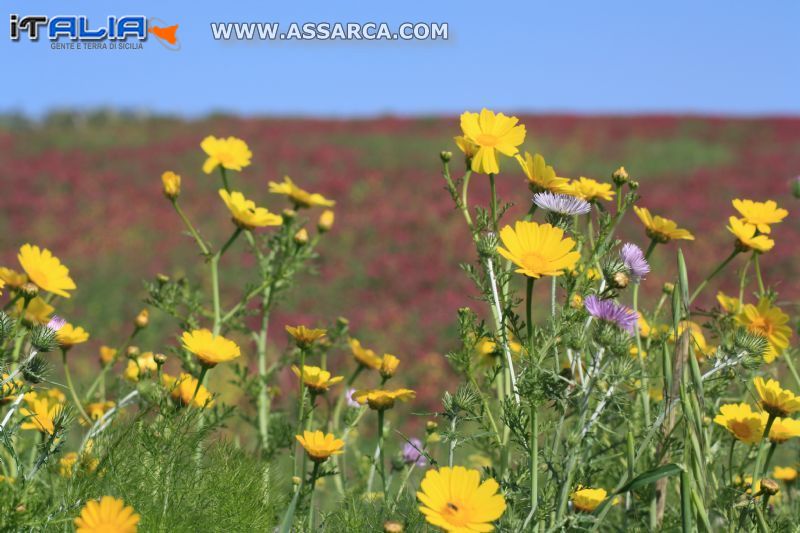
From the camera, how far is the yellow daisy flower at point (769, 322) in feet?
4.84

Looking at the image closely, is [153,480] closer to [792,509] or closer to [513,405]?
[513,405]

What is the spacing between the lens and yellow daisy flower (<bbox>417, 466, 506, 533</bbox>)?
0.96m

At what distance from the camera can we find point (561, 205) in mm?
1212

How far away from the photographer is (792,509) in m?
1.58

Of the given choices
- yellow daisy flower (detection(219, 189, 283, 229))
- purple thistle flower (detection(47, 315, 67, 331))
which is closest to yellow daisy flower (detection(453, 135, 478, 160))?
yellow daisy flower (detection(219, 189, 283, 229))

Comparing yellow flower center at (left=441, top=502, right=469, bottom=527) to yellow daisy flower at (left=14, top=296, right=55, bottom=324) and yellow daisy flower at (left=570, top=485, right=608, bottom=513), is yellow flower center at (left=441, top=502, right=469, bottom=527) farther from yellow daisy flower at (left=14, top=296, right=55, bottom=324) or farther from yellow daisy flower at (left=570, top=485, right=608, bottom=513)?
yellow daisy flower at (left=14, top=296, right=55, bottom=324)

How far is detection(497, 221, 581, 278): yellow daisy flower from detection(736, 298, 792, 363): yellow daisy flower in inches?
20.6

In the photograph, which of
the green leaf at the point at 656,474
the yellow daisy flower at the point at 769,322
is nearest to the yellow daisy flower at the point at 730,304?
the yellow daisy flower at the point at 769,322

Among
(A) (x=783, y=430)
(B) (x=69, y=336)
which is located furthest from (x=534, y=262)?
(B) (x=69, y=336)

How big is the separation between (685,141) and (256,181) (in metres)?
8.00

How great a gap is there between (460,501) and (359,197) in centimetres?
1142

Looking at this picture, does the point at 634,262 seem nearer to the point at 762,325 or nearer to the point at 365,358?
the point at 762,325

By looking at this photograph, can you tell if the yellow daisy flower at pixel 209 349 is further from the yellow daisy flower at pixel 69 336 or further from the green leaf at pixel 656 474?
the green leaf at pixel 656 474

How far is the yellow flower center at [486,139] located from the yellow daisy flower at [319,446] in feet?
1.56
